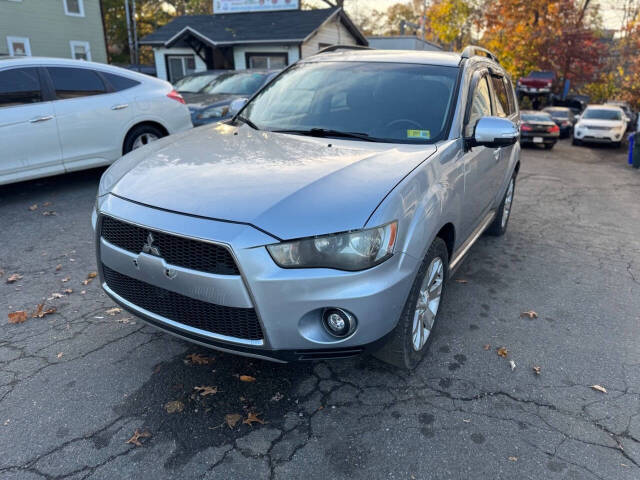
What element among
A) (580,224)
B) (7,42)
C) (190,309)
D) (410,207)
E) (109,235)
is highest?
(7,42)

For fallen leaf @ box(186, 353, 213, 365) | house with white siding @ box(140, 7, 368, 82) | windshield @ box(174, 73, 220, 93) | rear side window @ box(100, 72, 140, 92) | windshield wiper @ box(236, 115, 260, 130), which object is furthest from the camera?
house with white siding @ box(140, 7, 368, 82)

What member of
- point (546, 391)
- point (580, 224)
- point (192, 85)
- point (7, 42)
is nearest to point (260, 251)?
point (546, 391)

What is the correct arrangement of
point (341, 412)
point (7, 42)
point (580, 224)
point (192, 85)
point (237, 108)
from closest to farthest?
point (341, 412) < point (237, 108) < point (580, 224) < point (192, 85) < point (7, 42)

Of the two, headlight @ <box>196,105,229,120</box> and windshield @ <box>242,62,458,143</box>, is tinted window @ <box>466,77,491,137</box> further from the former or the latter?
headlight @ <box>196,105,229,120</box>

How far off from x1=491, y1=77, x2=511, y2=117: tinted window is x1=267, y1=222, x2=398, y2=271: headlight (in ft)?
9.79

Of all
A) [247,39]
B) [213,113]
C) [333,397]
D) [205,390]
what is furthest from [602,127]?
[205,390]

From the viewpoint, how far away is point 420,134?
3283 millimetres

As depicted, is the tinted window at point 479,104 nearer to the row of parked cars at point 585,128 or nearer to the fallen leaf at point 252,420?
the fallen leaf at point 252,420

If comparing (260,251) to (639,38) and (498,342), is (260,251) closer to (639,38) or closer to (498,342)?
(498,342)

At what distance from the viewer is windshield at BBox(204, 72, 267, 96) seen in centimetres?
957

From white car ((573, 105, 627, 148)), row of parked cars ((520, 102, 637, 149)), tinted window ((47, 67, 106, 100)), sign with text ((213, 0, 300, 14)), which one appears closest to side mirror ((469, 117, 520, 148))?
tinted window ((47, 67, 106, 100))

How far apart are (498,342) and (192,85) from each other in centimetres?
912

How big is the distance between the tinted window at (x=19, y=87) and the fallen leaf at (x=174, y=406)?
482 cm

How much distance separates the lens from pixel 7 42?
19859mm
